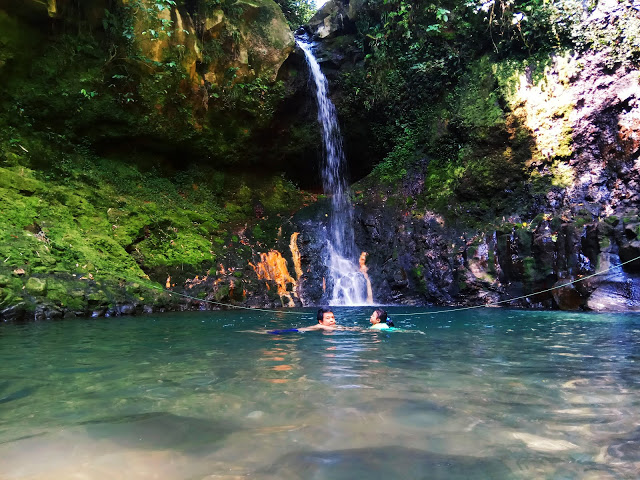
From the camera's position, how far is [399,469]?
1.87m

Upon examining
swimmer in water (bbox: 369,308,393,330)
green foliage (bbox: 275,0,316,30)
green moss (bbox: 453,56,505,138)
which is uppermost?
green foliage (bbox: 275,0,316,30)

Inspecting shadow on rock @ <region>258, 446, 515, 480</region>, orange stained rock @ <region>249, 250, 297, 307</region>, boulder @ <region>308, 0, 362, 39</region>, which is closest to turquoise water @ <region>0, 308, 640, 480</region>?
shadow on rock @ <region>258, 446, 515, 480</region>

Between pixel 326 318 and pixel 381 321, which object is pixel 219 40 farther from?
pixel 381 321

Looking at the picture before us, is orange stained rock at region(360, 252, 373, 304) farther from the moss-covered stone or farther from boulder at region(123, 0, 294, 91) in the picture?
the moss-covered stone

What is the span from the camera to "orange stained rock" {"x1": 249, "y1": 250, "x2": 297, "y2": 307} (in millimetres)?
13930

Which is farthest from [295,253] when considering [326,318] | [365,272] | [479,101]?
[479,101]

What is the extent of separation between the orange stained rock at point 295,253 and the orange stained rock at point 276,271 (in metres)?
0.34

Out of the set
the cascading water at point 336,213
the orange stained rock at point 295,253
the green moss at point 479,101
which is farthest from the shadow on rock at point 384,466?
the green moss at point 479,101

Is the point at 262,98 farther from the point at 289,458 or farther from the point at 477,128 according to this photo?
the point at 289,458

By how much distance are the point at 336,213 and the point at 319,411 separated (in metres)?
14.2

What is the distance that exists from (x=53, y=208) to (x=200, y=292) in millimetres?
4473

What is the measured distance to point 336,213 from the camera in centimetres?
1672

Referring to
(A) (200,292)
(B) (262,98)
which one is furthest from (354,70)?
(A) (200,292)

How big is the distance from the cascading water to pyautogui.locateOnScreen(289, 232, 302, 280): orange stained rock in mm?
1037
